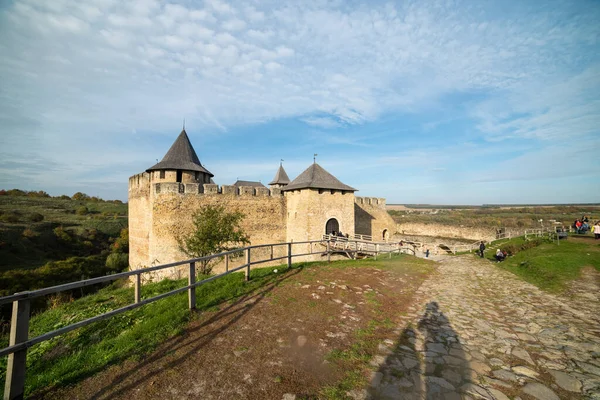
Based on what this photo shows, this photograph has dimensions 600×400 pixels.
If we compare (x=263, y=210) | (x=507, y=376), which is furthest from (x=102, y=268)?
(x=507, y=376)

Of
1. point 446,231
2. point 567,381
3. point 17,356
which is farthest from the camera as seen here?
point 446,231

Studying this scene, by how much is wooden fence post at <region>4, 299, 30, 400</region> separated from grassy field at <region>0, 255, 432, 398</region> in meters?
0.22

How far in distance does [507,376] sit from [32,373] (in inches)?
246

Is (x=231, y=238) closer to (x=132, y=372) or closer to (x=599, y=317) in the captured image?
(x=132, y=372)

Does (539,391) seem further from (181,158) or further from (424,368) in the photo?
(181,158)

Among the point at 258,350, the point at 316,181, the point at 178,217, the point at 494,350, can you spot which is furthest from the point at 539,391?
the point at 178,217

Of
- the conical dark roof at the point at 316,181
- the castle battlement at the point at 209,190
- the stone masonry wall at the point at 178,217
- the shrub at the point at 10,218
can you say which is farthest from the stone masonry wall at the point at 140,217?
the shrub at the point at 10,218

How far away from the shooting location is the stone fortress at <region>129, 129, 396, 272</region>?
51.4ft

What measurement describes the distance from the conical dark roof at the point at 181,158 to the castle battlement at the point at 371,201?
13.6 meters

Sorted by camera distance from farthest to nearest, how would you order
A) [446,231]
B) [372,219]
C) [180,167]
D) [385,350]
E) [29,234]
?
[29,234]
[446,231]
[372,219]
[180,167]
[385,350]

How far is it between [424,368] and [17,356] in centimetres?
472

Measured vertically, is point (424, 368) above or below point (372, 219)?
below

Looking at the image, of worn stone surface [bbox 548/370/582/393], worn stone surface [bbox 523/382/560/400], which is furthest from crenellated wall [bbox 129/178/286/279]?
worn stone surface [bbox 548/370/582/393]

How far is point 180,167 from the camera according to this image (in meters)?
16.6
